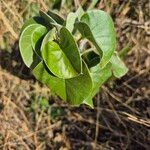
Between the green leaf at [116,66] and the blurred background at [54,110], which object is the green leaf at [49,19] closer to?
the green leaf at [116,66]

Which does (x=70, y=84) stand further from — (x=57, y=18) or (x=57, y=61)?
(x=57, y=18)

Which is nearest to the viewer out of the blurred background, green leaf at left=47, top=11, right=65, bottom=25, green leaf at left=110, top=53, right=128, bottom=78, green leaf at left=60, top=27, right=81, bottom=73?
green leaf at left=60, top=27, right=81, bottom=73

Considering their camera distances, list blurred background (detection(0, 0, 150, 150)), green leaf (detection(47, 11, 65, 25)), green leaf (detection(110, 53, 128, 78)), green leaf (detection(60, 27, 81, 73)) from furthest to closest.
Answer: blurred background (detection(0, 0, 150, 150)) < green leaf (detection(110, 53, 128, 78)) < green leaf (detection(47, 11, 65, 25)) < green leaf (detection(60, 27, 81, 73))

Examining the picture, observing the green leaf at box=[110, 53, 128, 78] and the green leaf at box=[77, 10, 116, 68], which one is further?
the green leaf at box=[110, 53, 128, 78]

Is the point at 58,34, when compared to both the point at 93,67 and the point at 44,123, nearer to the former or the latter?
the point at 93,67

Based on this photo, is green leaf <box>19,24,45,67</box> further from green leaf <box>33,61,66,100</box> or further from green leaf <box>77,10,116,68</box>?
green leaf <box>77,10,116,68</box>

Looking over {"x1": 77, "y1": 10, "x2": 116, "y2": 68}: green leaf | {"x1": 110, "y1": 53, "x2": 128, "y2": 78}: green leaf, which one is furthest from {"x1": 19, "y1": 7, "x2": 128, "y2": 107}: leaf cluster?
{"x1": 110, "y1": 53, "x2": 128, "y2": 78}: green leaf
